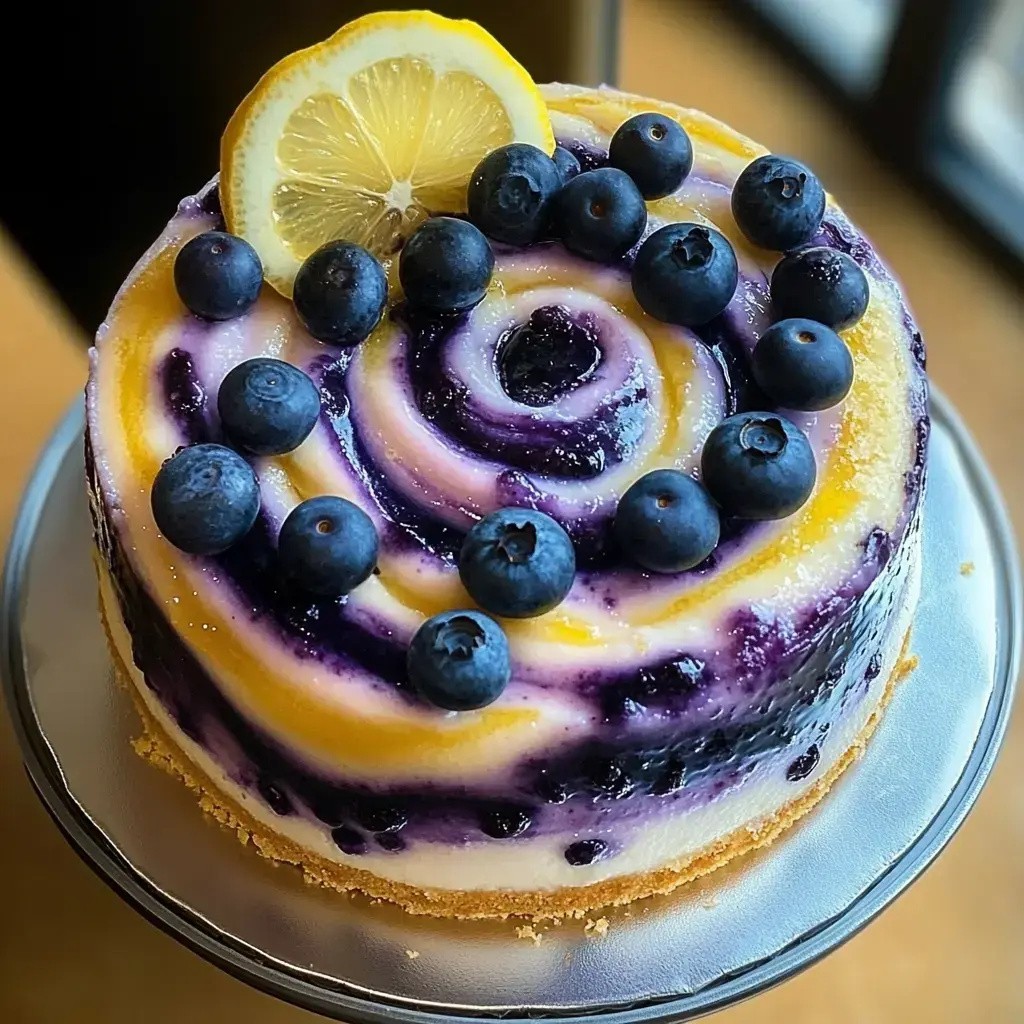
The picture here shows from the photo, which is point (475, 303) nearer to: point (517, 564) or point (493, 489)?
point (493, 489)

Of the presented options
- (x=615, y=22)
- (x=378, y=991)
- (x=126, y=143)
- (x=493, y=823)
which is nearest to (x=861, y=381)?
(x=493, y=823)

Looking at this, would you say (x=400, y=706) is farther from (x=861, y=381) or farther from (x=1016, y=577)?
(x=1016, y=577)

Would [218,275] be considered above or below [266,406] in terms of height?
above

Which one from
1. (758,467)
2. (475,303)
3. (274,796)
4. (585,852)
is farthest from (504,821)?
(475,303)

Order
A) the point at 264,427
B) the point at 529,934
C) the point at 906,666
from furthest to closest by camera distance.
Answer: the point at 906,666
the point at 529,934
the point at 264,427

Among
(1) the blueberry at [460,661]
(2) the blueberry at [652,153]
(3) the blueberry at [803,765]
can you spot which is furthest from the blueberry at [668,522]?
(2) the blueberry at [652,153]

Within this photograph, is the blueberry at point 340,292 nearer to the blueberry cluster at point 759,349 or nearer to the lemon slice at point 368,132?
the lemon slice at point 368,132
